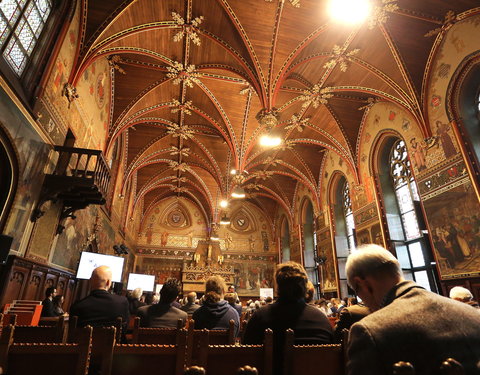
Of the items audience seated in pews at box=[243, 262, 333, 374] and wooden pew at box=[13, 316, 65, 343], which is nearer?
audience seated in pews at box=[243, 262, 333, 374]

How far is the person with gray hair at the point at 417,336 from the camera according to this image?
105 cm

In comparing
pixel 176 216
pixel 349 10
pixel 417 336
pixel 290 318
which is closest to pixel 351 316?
pixel 290 318

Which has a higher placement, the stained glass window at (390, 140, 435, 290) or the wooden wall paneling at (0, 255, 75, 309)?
the stained glass window at (390, 140, 435, 290)

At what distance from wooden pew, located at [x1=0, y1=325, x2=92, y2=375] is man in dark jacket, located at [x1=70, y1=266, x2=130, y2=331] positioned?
1.44m

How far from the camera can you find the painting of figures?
24.3 ft

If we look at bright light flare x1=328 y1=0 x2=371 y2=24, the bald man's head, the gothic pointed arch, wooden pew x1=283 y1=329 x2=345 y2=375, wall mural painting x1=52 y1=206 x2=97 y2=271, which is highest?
bright light flare x1=328 y1=0 x2=371 y2=24

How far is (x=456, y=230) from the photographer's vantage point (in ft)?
25.9

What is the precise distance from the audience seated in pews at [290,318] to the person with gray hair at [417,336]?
3.69 feet

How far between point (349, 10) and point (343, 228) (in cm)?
1027

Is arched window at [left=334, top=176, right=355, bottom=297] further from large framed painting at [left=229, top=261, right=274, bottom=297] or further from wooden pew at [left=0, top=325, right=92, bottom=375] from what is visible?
wooden pew at [left=0, top=325, right=92, bottom=375]

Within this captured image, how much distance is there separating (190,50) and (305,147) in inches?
330

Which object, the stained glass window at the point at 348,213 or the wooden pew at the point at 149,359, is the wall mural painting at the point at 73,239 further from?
the stained glass window at the point at 348,213

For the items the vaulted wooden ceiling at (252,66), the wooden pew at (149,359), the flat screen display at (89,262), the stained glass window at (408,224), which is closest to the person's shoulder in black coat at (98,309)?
the wooden pew at (149,359)

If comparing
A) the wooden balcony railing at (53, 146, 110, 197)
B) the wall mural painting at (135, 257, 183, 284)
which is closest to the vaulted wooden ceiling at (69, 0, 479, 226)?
the wooden balcony railing at (53, 146, 110, 197)
